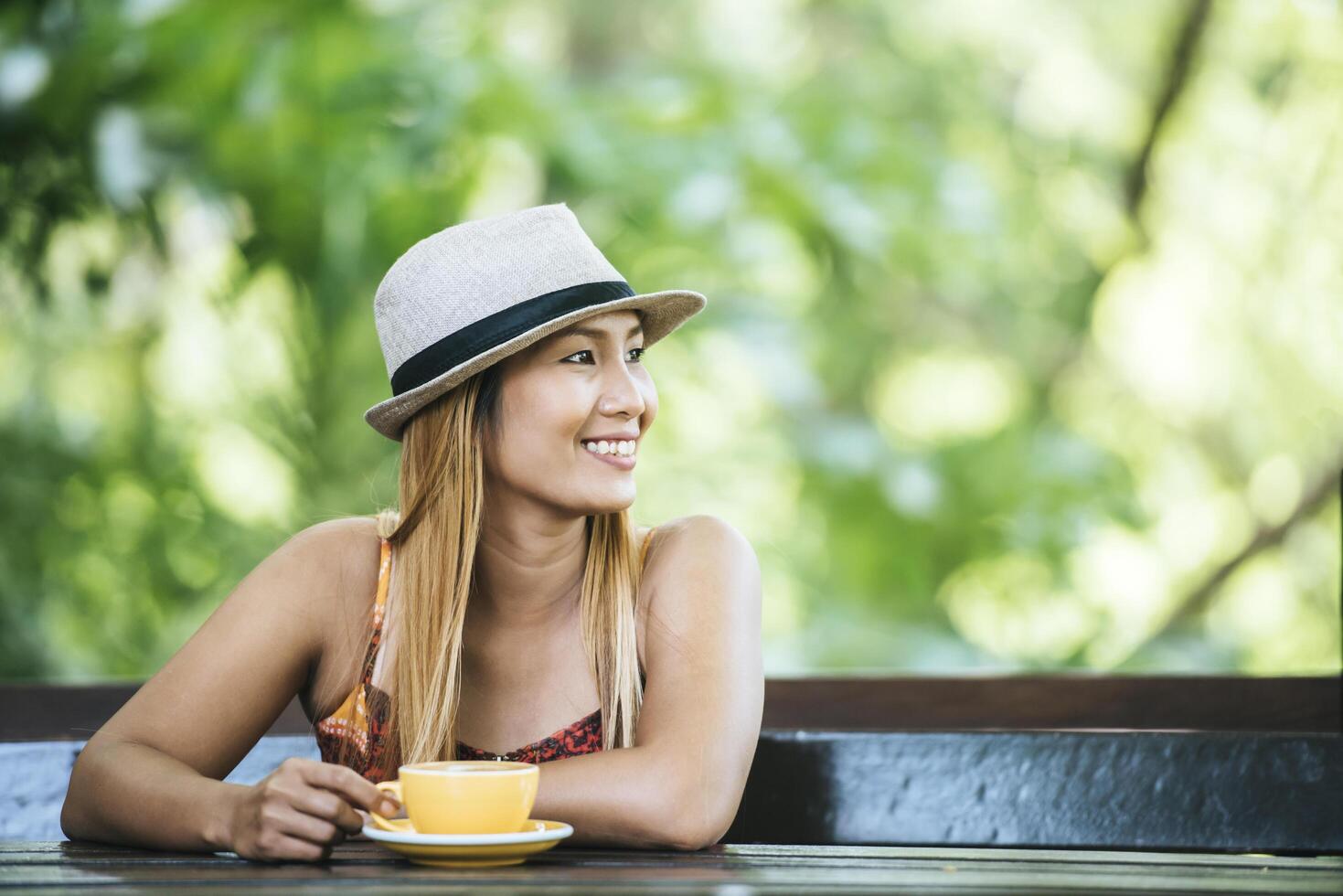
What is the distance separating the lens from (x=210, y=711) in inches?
67.1

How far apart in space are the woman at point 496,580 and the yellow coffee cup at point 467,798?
0.35 meters

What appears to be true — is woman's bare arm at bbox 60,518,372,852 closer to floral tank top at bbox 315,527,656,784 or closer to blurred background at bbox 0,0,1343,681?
floral tank top at bbox 315,527,656,784

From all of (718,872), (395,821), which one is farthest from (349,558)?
(718,872)

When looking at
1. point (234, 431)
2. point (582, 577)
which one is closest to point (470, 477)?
point (582, 577)

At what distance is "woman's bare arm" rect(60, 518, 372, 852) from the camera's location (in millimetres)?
1468

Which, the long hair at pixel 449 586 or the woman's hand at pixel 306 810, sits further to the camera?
the long hair at pixel 449 586

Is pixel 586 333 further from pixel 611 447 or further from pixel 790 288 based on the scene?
pixel 790 288

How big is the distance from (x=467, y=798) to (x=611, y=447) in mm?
666

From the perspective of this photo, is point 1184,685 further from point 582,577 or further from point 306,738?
point 306,738

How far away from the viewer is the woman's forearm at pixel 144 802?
1426 millimetres

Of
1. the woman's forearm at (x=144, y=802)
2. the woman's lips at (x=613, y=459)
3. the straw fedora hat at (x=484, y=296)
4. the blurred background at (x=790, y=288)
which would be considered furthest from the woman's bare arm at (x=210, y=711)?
the blurred background at (x=790, y=288)

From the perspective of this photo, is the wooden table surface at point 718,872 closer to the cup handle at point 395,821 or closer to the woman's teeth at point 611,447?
the cup handle at point 395,821

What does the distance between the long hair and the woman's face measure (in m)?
0.05

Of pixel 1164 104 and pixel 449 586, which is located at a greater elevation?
pixel 1164 104
